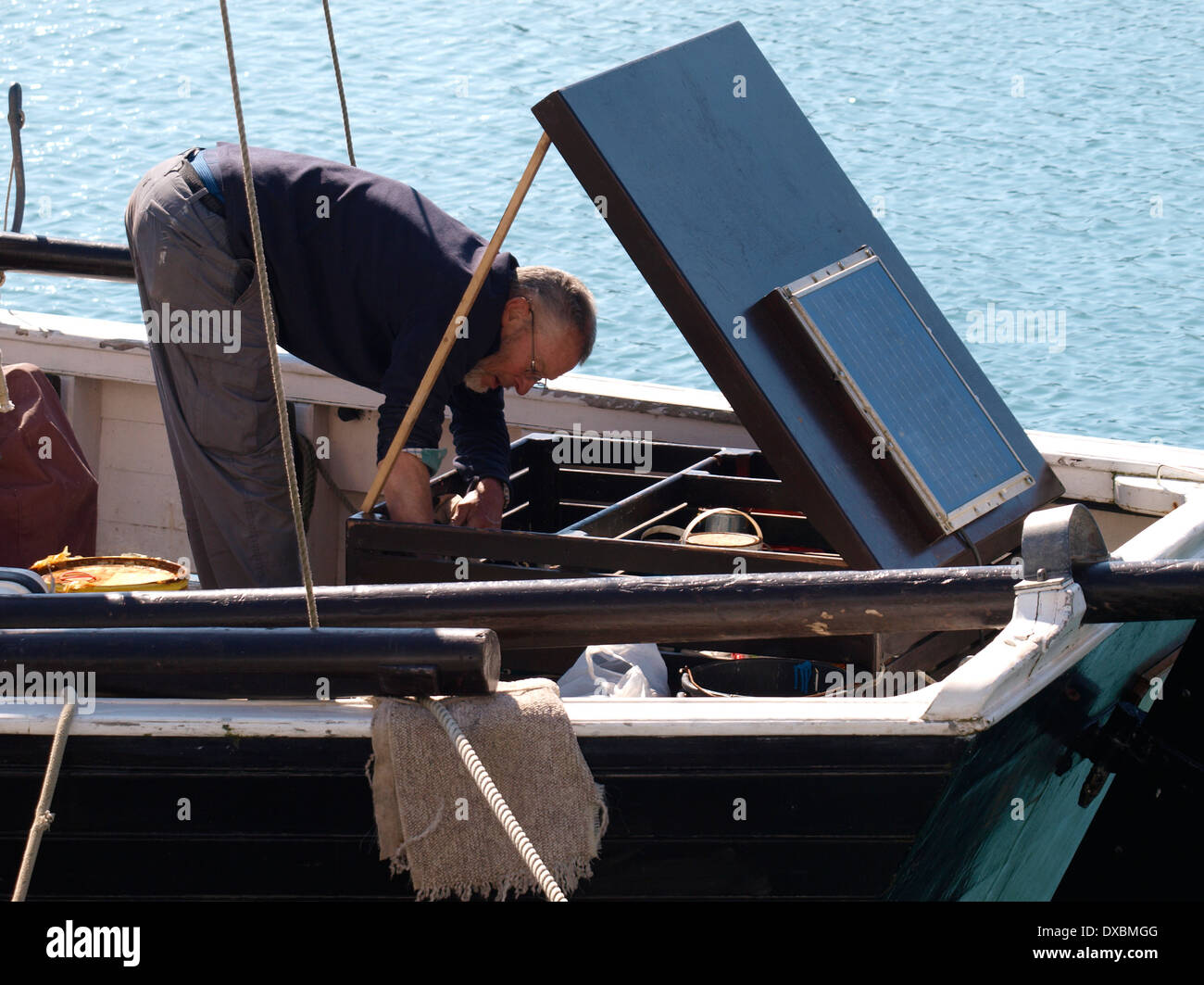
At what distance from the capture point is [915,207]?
14.9 m

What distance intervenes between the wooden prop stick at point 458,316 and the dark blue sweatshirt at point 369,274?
0.18ft

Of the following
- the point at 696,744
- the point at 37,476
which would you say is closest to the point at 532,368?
the point at 696,744

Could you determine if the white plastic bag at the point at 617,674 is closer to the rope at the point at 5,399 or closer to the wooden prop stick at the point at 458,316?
the wooden prop stick at the point at 458,316

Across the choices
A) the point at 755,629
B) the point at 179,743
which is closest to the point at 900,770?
the point at 755,629

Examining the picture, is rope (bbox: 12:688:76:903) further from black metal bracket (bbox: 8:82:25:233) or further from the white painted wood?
black metal bracket (bbox: 8:82:25:233)

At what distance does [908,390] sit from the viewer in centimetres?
331

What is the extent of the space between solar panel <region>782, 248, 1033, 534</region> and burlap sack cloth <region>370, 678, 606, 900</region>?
3.77 ft

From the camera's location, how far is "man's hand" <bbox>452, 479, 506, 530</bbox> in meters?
3.43

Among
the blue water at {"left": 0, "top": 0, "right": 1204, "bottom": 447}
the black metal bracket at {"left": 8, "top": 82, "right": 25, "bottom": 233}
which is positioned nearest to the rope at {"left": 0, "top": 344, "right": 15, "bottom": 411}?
the black metal bracket at {"left": 8, "top": 82, "right": 25, "bottom": 233}

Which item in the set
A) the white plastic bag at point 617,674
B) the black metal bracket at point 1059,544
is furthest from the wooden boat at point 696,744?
the white plastic bag at point 617,674

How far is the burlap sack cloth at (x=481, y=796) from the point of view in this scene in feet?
7.45

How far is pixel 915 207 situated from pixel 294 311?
12.3 metres
